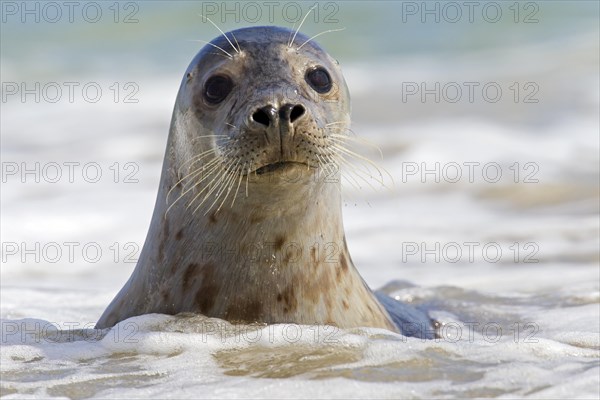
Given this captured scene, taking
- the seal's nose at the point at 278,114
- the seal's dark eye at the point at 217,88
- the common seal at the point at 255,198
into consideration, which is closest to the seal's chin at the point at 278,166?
the common seal at the point at 255,198

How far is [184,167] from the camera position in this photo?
4633 millimetres

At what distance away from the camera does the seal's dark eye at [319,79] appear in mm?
4605

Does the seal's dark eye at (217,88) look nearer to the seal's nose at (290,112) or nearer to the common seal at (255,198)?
the common seal at (255,198)

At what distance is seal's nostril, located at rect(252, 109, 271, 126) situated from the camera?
4.11 metres

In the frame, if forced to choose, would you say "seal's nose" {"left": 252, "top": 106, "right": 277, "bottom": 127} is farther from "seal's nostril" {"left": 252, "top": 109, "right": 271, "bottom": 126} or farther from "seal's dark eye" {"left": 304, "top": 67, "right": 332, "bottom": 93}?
"seal's dark eye" {"left": 304, "top": 67, "right": 332, "bottom": 93}

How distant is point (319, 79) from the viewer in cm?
464

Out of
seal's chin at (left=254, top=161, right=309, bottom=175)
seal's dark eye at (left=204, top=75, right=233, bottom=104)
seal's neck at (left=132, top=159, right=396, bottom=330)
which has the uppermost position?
seal's dark eye at (left=204, top=75, right=233, bottom=104)

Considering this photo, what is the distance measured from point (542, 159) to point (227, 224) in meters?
6.16

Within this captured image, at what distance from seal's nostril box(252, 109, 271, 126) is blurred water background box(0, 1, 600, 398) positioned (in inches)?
30.0

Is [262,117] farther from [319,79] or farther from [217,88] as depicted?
[319,79]

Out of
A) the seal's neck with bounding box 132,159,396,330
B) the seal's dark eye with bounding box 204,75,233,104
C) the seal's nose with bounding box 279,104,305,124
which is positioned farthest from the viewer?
the seal's dark eye with bounding box 204,75,233,104

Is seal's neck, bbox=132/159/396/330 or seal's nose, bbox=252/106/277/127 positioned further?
seal's neck, bbox=132/159/396/330

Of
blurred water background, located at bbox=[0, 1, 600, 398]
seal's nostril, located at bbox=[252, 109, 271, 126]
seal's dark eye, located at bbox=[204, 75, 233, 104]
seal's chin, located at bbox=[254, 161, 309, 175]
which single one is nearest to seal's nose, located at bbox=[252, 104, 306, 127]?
seal's nostril, located at bbox=[252, 109, 271, 126]

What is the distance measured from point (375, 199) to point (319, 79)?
200 inches
